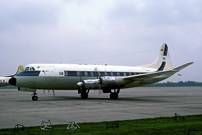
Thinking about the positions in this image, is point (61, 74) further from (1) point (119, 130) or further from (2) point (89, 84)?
(1) point (119, 130)

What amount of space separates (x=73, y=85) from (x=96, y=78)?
9.54ft

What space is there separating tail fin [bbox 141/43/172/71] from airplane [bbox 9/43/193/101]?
14.6ft

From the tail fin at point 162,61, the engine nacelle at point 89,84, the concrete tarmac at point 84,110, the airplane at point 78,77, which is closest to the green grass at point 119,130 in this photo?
the concrete tarmac at point 84,110

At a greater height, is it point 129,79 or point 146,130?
point 129,79

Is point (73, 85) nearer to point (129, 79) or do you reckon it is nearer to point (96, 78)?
point (96, 78)

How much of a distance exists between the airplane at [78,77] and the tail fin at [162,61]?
446 cm

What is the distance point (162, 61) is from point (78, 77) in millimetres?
13177

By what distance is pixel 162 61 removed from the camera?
36.3 meters

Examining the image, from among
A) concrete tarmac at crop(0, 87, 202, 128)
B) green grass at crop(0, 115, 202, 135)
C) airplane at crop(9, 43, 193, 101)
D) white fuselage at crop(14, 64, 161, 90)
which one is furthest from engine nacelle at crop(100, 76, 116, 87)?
green grass at crop(0, 115, 202, 135)

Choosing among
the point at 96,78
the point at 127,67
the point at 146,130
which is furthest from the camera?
the point at 127,67

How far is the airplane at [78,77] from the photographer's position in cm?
2683

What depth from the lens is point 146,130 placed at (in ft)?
31.9

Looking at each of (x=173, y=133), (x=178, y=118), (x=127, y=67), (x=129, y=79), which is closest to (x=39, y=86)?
(x=129, y=79)

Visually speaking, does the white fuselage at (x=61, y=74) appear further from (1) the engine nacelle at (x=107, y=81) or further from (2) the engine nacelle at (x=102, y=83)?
(1) the engine nacelle at (x=107, y=81)
